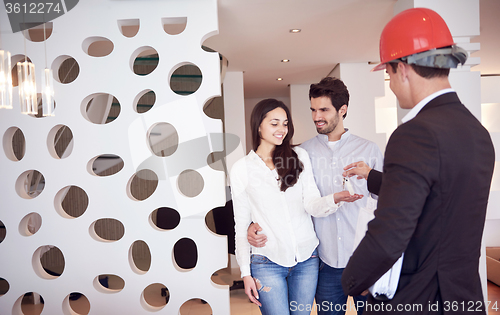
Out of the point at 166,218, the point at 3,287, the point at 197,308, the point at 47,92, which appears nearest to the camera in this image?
the point at 47,92

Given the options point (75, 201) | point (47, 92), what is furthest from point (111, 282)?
point (47, 92)

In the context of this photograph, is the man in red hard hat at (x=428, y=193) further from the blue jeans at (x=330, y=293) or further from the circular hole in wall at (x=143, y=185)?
the circular hole in wall at (x=143, y=185)

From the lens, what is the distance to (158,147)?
4910mm

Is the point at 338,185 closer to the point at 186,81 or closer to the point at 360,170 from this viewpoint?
the point at 360,170

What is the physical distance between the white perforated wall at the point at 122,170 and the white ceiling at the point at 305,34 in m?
0.64

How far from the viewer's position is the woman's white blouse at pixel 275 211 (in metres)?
1.74

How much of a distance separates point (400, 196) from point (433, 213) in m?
0.12

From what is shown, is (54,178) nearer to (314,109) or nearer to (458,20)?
(314,109)

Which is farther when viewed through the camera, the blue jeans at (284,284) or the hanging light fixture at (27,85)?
the hanging light fixture at (27,85)

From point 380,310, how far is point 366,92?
3.99 m

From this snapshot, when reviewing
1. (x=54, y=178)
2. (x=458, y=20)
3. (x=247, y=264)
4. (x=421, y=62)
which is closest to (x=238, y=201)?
(x=247, y=264)

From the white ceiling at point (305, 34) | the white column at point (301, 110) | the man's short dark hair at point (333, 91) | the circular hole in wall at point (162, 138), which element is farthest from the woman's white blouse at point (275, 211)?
the white column at point (301, 110)

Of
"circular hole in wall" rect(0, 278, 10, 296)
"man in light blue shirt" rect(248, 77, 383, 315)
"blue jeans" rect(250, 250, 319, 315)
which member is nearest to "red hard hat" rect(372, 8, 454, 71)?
"man in light blue shirt" rect(248, 77, 383, 315)

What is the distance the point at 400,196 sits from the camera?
0.91 m
